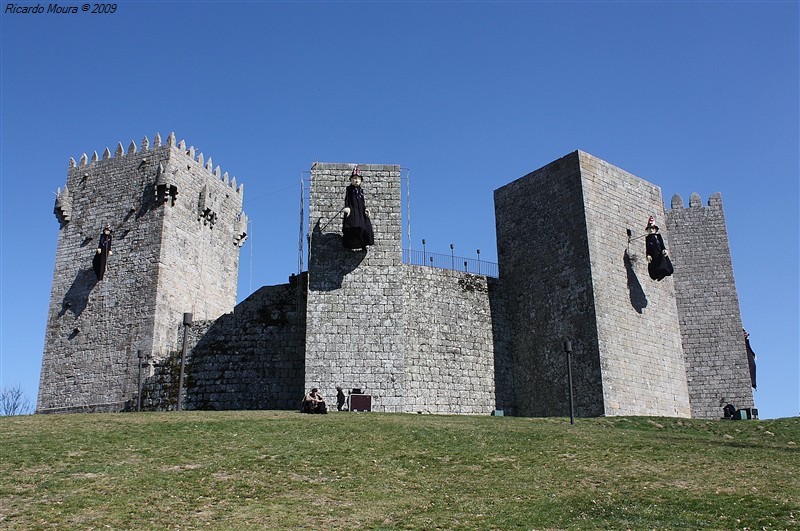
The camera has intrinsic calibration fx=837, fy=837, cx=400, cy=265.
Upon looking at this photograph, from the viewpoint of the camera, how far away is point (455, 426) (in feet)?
62.0

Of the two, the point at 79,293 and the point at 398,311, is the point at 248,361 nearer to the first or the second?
the point at 398,311

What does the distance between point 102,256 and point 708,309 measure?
22.3 meters

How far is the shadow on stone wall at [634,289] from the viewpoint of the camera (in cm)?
2653

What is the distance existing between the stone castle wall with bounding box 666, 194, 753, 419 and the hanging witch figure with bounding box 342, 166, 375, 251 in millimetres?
13383

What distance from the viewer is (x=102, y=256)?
30.1 m

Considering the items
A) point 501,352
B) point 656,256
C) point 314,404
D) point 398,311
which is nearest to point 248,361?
point 398,311

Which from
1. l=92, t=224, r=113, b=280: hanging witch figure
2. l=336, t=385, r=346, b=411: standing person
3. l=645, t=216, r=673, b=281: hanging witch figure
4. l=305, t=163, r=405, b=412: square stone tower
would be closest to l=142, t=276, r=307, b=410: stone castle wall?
l=305, t=163, r=405, b=412: square stone tower

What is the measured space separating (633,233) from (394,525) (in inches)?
728

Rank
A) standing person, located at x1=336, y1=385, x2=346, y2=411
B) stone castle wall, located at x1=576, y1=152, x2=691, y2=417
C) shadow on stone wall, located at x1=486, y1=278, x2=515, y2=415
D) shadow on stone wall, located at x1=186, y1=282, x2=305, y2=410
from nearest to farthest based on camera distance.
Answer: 1. standing person, located at x1=336, y1=385, x2=346, y2=411
2. stone castle wall, located at x1=576, y1=152, x2=691, y2=417
3. shadow on stone wall, located at x1=186, y1=282, x2=305, y2=410
4. shadow on stone wall, located at x1=486, y1=278, x2=515, y2=415

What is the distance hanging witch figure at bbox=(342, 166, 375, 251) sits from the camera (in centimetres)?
2439

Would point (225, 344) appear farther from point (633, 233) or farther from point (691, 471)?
point (691, 471)

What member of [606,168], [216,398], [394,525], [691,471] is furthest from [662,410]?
[394,525]

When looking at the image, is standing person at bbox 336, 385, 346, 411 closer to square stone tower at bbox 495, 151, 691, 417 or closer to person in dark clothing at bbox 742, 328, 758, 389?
square stone tower at bbox 495, 151, 691, 417

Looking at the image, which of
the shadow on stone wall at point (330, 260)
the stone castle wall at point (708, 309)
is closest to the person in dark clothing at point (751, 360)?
the stone castle wall at point (708, 309)
